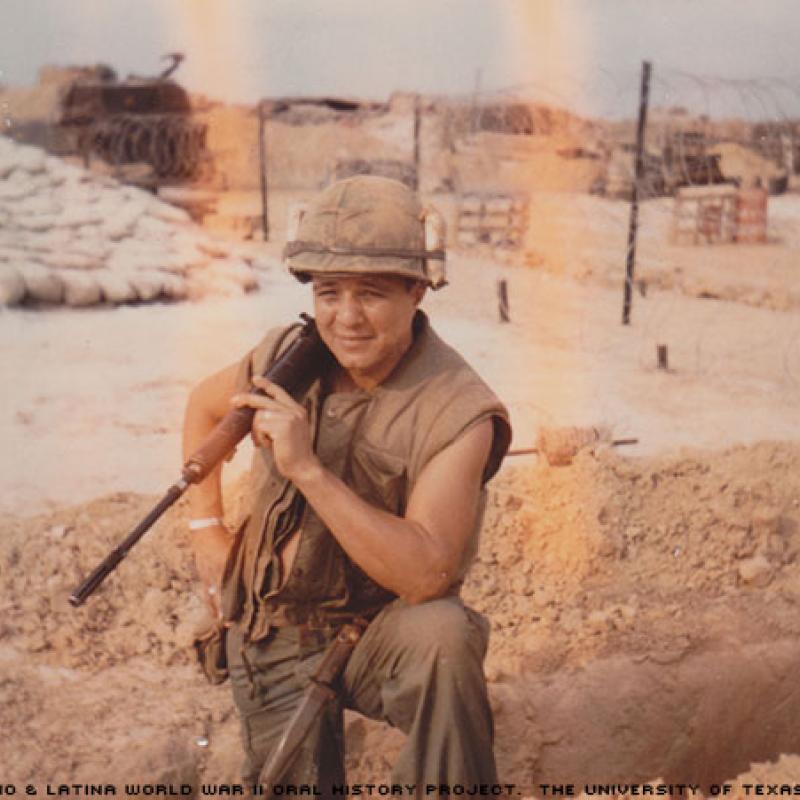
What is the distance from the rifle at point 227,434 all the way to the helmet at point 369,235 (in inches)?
7.5

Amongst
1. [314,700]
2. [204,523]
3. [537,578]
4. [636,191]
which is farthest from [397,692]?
[636,191]

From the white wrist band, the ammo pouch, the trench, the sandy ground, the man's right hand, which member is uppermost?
the white wrist band

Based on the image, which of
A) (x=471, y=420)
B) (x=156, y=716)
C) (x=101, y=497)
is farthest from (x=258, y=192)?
(x=471, y=420)

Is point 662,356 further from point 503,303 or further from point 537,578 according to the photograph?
point 537,578

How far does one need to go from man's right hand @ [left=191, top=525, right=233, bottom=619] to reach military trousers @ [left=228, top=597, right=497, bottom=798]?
0.11 metres

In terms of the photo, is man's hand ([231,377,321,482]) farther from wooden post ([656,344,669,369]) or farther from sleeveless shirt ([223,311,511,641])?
wooden post ([656,344,669,369])

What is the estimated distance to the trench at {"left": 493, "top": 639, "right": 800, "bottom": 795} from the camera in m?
3.69

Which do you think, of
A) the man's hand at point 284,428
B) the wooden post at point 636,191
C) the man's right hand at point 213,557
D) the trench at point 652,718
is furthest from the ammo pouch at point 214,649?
the wooden post at point 636,191

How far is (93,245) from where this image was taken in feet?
30.9

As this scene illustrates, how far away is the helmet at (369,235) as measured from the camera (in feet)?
7.55

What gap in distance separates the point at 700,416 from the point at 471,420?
4600 millimetres

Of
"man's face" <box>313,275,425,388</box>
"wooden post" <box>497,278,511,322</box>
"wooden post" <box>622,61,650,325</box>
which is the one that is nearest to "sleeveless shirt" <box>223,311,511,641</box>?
"man's face" <box>313,275,425,388</box>

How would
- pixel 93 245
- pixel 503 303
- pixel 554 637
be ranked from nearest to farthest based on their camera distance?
pixel 554 637 → pixel 503 303 → pixel 93 245

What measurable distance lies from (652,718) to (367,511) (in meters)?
2.07
